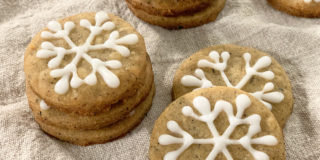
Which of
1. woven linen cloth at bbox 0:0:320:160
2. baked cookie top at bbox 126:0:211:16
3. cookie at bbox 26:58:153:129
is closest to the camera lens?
cookie at bbox 26:58:153:129

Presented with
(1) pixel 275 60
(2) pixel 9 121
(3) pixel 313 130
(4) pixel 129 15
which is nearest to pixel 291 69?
(1) pixel 275 60

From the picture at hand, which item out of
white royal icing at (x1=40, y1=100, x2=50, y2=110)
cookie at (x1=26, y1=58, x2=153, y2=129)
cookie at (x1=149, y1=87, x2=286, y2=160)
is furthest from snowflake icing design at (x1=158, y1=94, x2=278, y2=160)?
white royal icing at (x1=40, y1=100, x2=50, y2=110)

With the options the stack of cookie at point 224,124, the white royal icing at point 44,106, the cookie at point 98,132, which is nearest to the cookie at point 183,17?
the stack of cookie at point 224,124

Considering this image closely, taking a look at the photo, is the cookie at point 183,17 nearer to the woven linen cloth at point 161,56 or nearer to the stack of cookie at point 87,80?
the woven linen cloth at point 161,56

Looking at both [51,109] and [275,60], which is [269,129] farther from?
[51,109]

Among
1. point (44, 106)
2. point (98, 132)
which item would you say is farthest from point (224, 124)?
point (44, 106)

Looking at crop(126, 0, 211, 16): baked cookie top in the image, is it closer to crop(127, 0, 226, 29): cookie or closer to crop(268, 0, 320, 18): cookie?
crop(127, 0, 226, 29): cookie

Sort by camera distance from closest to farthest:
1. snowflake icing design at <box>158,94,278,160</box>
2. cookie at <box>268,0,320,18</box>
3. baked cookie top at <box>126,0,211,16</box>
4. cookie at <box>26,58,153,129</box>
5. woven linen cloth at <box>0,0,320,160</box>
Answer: snowflake icing design at <box>158,94,278,160</box>, cookie at <box>26,58,153,129</box>, woven linen cloth at <box>0,0,320,160</box>, baked cookie top at <box>126,0,211,16</box>, cookie at <box>268,0,320,18</box>
